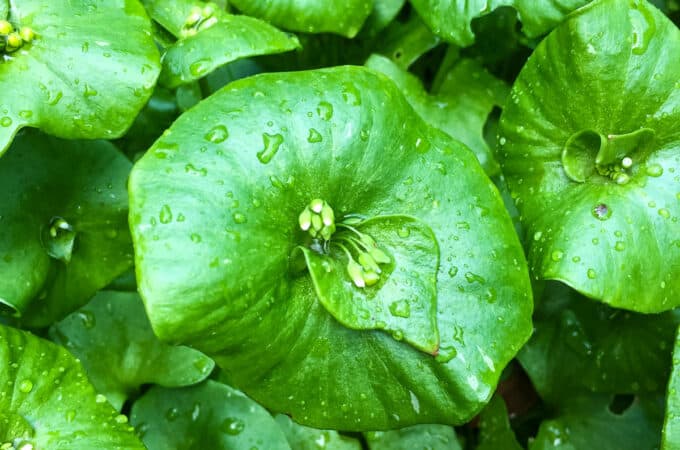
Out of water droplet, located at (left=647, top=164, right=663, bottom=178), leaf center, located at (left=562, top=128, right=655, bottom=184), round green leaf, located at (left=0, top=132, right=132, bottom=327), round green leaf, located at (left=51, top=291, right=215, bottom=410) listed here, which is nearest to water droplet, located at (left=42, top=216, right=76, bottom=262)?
round green leaf, located at (left=0, top=132, right=132, bottom=327)

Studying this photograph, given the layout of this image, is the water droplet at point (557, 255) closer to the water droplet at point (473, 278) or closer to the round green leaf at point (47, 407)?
the water droplet at point (473, 278)

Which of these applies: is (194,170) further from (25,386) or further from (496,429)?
(496,429)

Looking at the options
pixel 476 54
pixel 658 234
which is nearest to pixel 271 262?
pixel 658 234

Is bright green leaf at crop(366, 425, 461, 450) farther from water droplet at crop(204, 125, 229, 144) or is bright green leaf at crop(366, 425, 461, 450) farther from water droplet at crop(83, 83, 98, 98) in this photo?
water droplet at crop(83, 83, 98, 98)

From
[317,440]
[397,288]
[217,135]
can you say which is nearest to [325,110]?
[217,135]

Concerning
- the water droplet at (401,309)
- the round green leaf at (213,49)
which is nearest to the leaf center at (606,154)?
the water droplet at (401,309)

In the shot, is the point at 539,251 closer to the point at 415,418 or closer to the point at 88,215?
the point at 415,418
